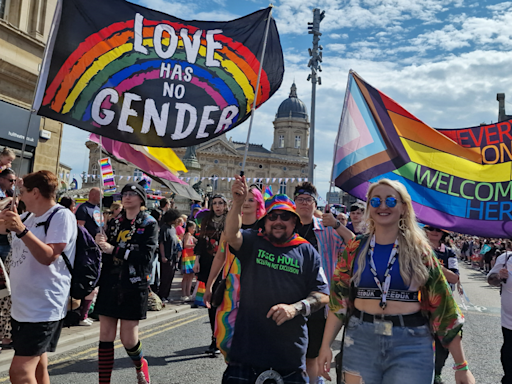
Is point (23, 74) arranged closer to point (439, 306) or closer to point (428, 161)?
point (428, 161)

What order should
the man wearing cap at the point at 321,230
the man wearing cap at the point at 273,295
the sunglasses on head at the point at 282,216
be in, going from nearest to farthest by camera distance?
1. the man wearing cap at the point at 273,295
2. the sunglasses on head at the point at 282,216
3. the man wearing cap at the point at 321,230

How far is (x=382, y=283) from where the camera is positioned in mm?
2734

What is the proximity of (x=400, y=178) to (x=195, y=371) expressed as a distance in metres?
3.11

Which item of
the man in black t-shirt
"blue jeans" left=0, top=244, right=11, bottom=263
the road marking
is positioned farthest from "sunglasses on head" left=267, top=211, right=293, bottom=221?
the man in black t-shirt

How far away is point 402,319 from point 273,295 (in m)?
0.87

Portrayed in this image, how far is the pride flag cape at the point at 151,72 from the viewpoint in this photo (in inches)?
172

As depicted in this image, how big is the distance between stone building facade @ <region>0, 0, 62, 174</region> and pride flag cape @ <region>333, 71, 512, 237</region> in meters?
8.38

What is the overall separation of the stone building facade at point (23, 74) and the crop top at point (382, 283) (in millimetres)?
10091

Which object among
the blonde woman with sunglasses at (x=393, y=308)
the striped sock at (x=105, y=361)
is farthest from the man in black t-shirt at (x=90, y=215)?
the blonde woman with sunglasses at (x=393, y=308)

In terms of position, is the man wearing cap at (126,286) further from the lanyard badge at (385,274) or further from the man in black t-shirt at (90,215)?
the man in black t-shirt at (90,215)

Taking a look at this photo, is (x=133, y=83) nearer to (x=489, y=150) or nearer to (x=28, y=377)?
(x=28, y=377)

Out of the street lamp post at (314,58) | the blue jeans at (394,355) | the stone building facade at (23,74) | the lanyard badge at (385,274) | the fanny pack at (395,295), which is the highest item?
A: the street lamp post at (314,58)

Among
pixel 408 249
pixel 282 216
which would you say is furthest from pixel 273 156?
pixel 408 249

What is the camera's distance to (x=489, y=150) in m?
5.28
